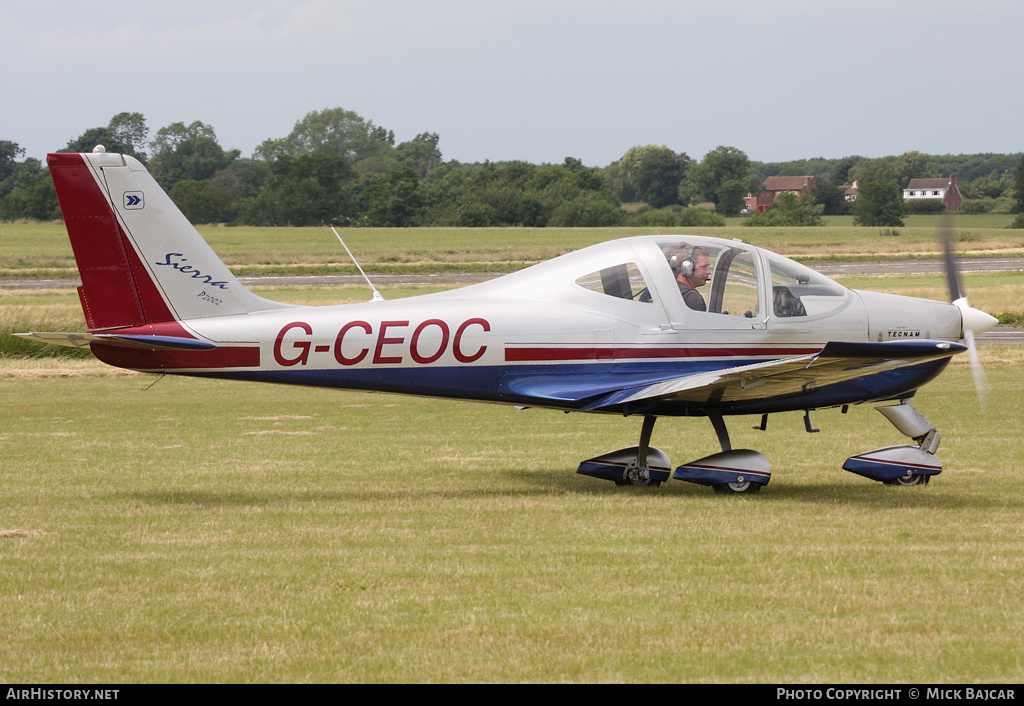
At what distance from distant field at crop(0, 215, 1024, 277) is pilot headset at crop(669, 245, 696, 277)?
156 feet

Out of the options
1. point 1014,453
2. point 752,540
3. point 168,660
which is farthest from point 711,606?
point 1014,453

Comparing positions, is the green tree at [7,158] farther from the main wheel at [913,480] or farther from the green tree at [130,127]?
the main wheel at [913,480]

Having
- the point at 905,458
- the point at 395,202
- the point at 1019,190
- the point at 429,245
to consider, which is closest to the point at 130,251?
the point at 905,458

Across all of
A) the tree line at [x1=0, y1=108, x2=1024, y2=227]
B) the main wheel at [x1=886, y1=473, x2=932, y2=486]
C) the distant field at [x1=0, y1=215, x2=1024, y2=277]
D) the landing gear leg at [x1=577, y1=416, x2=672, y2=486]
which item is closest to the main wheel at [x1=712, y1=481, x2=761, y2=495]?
the landing gear leg at [x1=577, y1=416, x2=672, y2=486]

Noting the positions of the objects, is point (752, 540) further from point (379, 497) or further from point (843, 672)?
point (379, 497)

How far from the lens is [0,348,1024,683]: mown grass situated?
554 centimetres

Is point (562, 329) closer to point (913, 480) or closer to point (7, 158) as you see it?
point (913, 480)

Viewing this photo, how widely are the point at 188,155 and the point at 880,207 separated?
95.3 meters

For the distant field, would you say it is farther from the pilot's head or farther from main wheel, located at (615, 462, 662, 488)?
the pilot's head

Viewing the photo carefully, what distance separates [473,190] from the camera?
111438 millimetres

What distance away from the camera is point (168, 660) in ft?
18.3

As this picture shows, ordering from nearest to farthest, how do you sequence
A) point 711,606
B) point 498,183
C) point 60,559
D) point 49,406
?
1. point 711,606
2. point 60,559
3. point 49,406
4. point 498,183

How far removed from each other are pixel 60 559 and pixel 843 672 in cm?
534

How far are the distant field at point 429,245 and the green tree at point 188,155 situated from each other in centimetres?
5358
